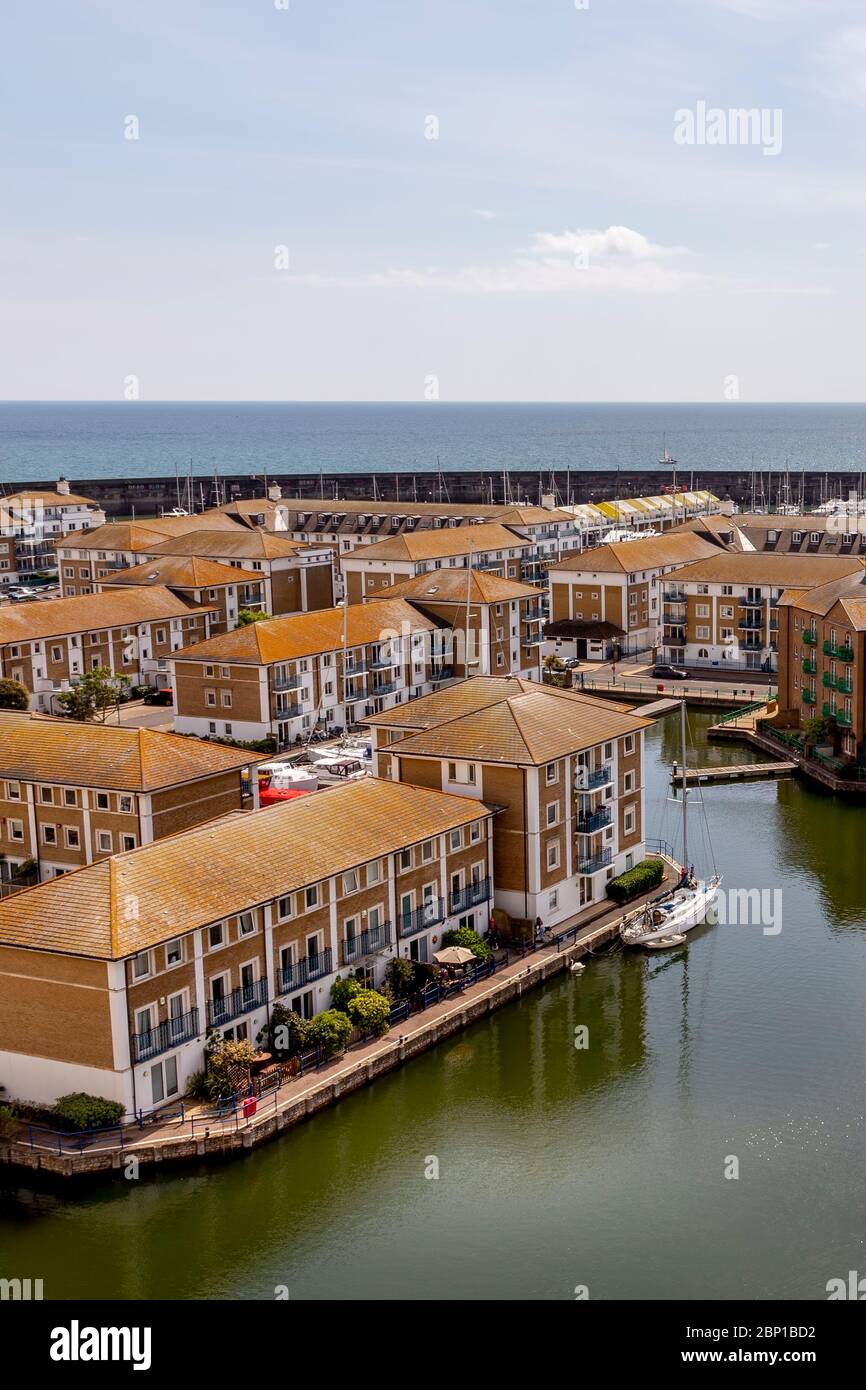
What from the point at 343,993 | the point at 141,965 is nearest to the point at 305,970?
the point at 343,993

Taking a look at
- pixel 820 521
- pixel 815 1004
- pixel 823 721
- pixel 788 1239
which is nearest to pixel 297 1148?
pixel 788 1239

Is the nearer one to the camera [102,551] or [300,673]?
[300,673]

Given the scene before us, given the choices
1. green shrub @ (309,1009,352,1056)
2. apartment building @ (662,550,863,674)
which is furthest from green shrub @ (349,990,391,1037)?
apartment building @ (662,550,863,674)

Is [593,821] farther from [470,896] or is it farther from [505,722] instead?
[470,896]

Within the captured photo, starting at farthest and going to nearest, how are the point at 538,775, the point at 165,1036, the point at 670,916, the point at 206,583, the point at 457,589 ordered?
the point at 206,583 < the point at 457,589 < the point at 670,916 < the point at 538,775 < the point at 165,1036

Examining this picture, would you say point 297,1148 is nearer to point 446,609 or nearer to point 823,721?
point 823,721

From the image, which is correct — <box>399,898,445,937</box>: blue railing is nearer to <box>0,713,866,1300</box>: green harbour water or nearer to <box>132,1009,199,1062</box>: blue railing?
<box>0,713,866,1300</box>: green harbour water

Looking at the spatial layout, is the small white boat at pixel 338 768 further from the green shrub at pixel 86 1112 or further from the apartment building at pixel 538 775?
the green shrub at pixel 86 1112
